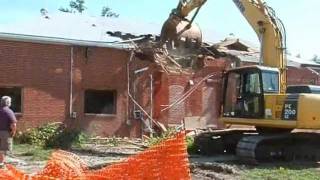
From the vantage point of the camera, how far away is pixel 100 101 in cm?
2253

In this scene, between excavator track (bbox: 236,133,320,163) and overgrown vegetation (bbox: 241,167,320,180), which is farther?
excavator track (bbox: 236,133,320,163)

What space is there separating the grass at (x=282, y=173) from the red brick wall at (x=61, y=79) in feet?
28.6

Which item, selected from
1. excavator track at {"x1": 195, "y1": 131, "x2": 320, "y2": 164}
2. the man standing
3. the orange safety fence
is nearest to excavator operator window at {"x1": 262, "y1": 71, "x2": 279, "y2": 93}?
excavator track at {"x1": 195, "y1": 131, "x2": 320, "y2": 164}

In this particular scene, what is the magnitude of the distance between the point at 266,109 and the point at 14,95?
9.18 m

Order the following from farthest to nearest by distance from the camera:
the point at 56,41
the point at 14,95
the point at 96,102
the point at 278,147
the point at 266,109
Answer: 1. the point at 96,102
2. the point at 56,41
3. the point at 14,95
4. the point at 278,147
5. the point at 266,109

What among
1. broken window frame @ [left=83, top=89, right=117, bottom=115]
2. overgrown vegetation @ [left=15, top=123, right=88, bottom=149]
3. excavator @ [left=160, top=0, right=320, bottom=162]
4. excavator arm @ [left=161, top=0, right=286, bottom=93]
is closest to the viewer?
excavator @ [left=160, top=0, right=320, bottom=162]

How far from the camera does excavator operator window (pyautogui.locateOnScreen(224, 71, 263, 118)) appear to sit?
1620cm

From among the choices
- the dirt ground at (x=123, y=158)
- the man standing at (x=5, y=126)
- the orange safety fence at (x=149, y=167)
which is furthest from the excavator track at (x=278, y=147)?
the orange safety fence at (x=149, y=167)

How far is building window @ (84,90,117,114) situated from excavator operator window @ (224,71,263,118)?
255 inches

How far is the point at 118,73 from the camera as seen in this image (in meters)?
22.5

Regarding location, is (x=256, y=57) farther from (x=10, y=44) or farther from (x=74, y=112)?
(x=10, y=44)

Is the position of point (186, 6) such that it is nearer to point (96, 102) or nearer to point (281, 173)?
A: point (96, 102)

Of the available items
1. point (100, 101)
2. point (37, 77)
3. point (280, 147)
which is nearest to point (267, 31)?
point (280, 147)

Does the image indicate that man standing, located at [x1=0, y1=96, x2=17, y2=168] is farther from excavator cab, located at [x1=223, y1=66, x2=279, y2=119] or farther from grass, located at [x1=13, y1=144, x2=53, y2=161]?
excavator cab, located at [x1=223, y1=66, x2=279, y2=119]
